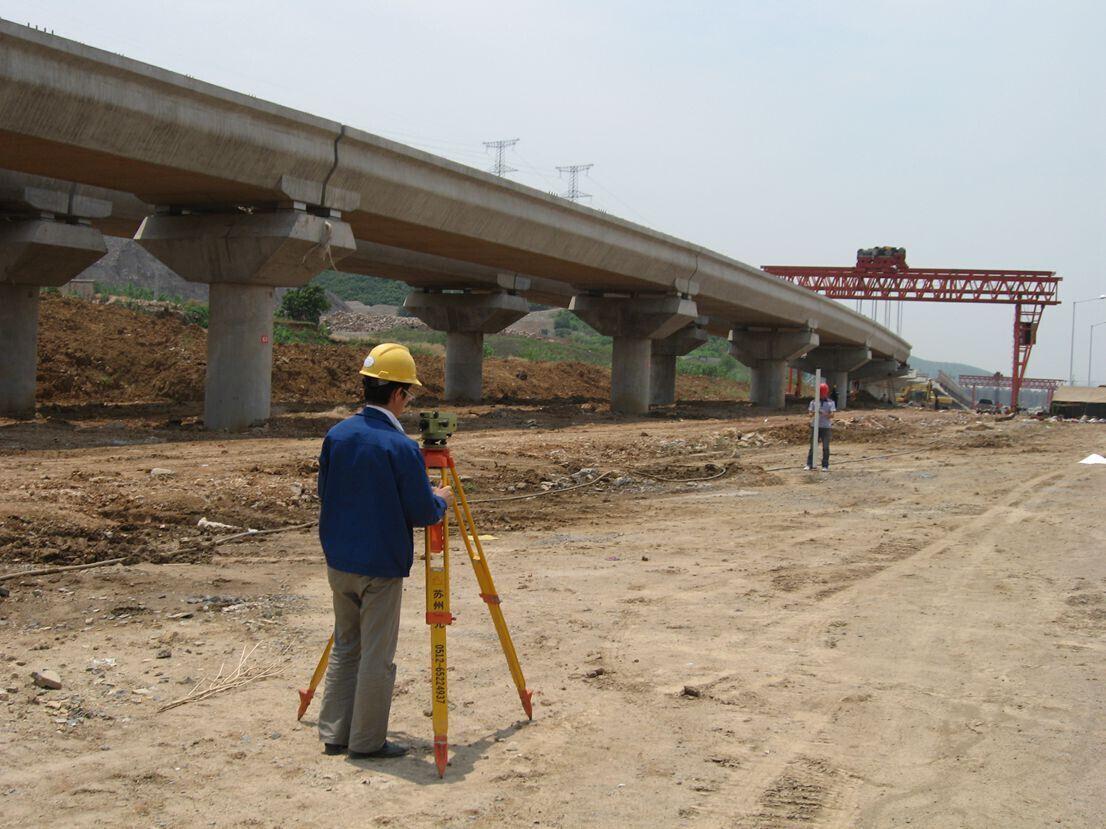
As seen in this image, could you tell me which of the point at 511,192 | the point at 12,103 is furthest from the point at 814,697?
the point at 511,192

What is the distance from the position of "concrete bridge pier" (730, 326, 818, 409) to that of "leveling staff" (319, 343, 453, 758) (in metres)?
46.9

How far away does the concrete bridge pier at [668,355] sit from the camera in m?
47.3

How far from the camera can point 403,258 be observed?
33281 mm

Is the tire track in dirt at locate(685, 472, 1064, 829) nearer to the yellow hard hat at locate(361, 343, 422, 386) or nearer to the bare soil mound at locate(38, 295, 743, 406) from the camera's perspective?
the yellow hard hat at locate(361, 343, 422, 386)

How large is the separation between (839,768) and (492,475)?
457 inches

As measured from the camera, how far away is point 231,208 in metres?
21.2

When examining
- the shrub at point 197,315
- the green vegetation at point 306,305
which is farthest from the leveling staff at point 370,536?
the green vegetation at point 306,305

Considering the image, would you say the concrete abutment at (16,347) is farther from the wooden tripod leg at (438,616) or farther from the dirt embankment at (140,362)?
the wooden tripod leg at (438,616)

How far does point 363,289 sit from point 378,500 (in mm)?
115525

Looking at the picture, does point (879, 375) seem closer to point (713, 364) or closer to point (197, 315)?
point (713, 364)

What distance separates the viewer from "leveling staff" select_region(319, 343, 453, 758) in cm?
497

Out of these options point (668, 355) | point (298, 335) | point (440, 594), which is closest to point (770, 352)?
point (668, 355)

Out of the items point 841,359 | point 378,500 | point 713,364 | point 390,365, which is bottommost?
point 378,500

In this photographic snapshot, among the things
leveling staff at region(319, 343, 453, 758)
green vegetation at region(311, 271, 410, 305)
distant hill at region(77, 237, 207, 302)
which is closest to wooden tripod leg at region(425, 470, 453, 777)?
leveling staff at region(319, 343, 453, 758)
